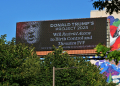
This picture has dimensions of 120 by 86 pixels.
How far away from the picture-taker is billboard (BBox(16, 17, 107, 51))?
252 ft

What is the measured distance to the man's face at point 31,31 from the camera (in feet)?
268

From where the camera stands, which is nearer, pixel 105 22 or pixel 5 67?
pixel 5 67

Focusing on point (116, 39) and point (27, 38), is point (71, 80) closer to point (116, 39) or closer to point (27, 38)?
point (27, 38)

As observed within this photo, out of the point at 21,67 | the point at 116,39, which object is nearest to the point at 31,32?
the point at 116,39

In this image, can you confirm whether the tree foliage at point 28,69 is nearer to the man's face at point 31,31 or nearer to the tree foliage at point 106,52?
the tree foliage at point 106,52

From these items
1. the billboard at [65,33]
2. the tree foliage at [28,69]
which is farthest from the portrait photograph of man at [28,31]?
the tree foliage at [28,69]

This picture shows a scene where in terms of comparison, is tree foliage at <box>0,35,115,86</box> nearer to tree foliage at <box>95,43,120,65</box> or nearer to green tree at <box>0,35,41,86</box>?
green tree at <box>0,35,41,86</box>

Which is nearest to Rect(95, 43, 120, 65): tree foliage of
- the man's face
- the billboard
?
the billboard

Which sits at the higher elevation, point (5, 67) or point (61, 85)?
point (5, 67)

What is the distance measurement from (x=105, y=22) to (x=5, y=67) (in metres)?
47.9

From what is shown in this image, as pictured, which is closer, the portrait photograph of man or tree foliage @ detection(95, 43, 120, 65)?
tree foliage @ detection(95, 43, 120, 65)

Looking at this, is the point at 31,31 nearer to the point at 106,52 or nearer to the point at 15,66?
the point at 15,66

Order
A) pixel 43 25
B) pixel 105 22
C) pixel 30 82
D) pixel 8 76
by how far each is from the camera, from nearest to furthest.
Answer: pixel 8 76 < pixel 30 82 < pixel 105 22 < pixel 43 25

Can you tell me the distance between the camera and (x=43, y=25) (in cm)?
8144
